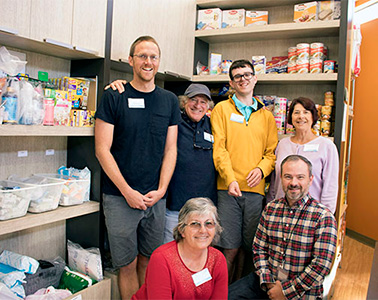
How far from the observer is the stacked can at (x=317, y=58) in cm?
300

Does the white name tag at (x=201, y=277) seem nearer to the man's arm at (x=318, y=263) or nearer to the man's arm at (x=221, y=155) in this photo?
the man's arm at (x=318, y=263)

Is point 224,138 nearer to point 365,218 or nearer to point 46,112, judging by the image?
point 46,112

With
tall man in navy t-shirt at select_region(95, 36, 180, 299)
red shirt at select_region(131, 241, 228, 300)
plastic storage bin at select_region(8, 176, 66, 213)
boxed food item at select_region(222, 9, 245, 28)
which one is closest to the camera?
red shirt at select_region(131, 241, 228, 300)

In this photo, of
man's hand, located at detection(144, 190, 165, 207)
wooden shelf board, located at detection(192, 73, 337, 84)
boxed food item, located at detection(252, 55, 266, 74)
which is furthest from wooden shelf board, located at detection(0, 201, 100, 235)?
boxed food item, located at detection(252, 55, 266, 74)

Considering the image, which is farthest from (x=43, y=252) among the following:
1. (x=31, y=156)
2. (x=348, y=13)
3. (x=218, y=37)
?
(x=348, y=13)

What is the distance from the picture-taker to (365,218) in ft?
16.5

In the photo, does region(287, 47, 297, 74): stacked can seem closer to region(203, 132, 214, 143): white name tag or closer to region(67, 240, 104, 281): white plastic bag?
region(203, 132, 214, 143): white name tag

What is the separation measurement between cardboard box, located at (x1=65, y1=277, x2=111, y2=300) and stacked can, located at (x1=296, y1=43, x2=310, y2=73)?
7.54 ft

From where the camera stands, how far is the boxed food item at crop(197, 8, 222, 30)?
3.41 metres

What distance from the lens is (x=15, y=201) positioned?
1985 mm

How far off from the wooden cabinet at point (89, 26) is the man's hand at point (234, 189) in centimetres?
127

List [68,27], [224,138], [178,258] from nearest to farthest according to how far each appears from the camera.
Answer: [178,258] < [68,27] < [224,138]

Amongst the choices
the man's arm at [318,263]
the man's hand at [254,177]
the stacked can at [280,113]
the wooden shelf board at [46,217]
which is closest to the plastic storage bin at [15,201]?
the wooden shelf board at [46,217]

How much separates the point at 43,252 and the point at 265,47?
2706mm
